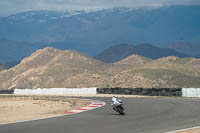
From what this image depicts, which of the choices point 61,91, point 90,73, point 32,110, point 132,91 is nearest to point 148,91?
point 132,91

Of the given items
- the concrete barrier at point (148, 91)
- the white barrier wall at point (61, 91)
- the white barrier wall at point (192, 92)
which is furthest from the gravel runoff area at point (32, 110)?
the white barrier wall at point (61, 91)

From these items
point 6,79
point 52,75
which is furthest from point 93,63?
point 6,79

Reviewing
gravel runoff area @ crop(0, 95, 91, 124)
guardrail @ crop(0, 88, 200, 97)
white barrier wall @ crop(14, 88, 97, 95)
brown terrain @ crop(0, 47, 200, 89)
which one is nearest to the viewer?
gravel runoff area @ crop(0, 95, 91, 124)

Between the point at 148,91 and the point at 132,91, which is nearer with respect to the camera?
the point at 148,91

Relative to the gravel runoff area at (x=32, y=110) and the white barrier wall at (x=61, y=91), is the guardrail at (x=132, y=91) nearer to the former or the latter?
the white barrier wall at (x=61, y=91)

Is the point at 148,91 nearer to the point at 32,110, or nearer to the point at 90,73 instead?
the point at 32,110

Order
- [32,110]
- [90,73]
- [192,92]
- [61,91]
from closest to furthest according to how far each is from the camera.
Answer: [32,110]
[192,92]
[61,91]
[90,73]

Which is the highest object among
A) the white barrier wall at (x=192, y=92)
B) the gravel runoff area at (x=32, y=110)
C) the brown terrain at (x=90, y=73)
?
the brown terrain at (x=90, y=73)

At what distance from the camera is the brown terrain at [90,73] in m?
127

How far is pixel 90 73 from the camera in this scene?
466 feet

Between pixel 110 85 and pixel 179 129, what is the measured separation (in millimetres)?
105380

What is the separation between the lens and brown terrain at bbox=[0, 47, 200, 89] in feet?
416

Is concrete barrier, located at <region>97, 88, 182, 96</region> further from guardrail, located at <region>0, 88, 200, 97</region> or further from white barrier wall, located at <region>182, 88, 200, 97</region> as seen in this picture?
white barrier wall, located at <region>182, 88, 200, 97</region>

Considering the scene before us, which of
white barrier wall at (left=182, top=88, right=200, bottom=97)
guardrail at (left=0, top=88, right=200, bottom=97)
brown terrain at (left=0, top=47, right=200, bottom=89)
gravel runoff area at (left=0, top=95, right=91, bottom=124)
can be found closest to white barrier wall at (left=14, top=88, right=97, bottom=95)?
guardrail at (left=0, top=88, right=200, bottom=97)
